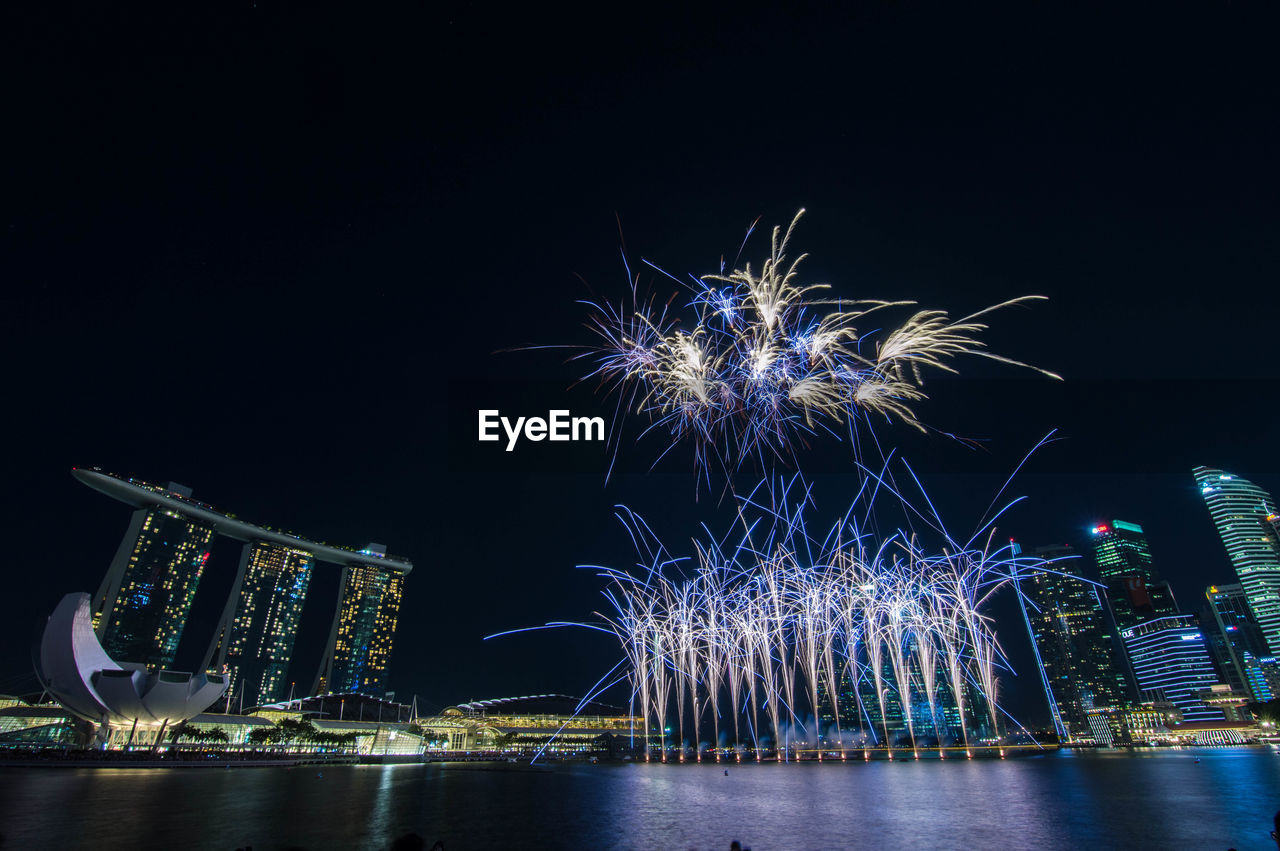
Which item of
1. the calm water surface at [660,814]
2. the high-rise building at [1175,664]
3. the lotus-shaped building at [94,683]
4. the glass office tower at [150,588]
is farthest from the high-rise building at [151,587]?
the high-rise building at [1175,664]

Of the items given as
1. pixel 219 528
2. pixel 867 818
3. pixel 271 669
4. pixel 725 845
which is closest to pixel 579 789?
pixel 867 818

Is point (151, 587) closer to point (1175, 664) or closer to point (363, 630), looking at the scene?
point (363, 630)

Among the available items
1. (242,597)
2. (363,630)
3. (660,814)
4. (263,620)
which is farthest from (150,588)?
(660,814)

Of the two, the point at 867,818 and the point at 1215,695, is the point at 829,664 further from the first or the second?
the point at 1215,695

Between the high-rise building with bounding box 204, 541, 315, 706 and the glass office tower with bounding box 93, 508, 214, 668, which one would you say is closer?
the glass office tower with bounding box 93, 508, 214, 668

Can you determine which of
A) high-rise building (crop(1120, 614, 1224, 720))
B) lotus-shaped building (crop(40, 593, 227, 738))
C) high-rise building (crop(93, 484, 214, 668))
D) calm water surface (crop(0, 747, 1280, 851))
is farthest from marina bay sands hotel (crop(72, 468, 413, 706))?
high-rise building (crop(1120, 614, 1224, 720))

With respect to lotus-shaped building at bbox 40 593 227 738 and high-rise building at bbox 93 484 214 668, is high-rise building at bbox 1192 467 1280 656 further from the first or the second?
high-rise building at bbox 93 484 214 668
